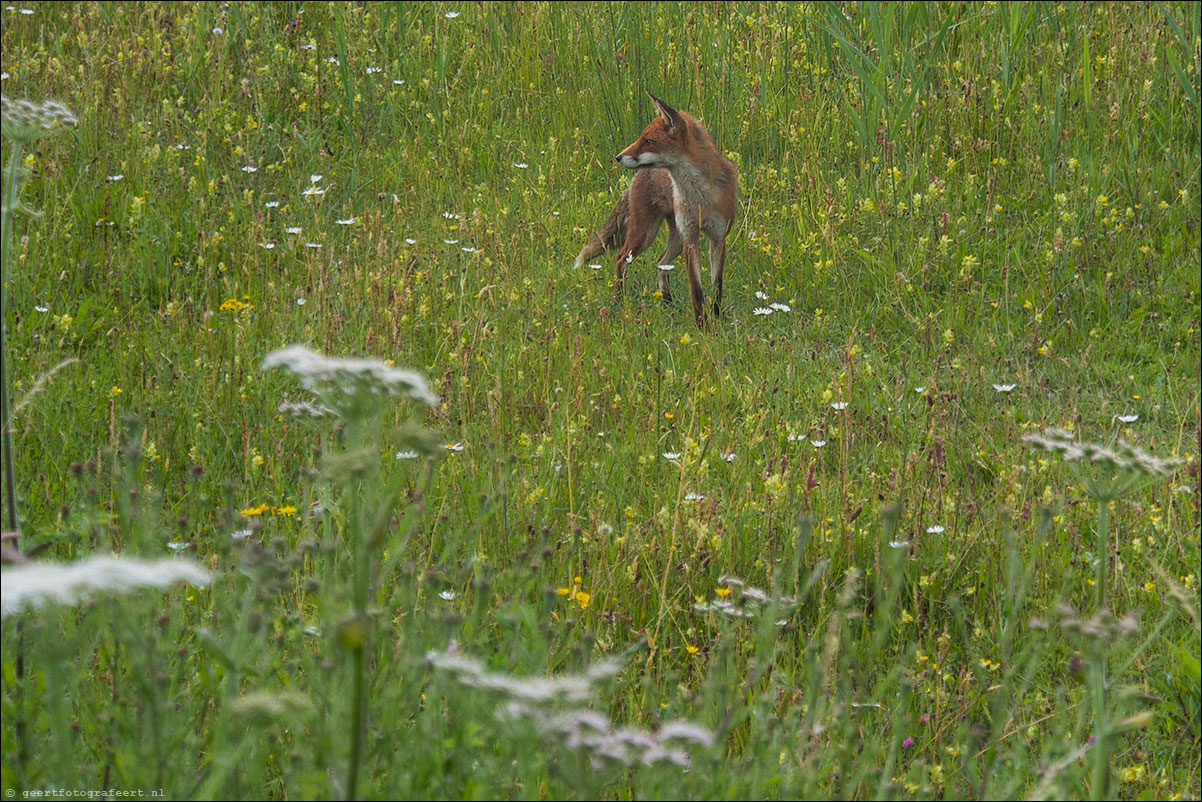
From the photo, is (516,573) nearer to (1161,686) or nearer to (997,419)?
(1161,686)

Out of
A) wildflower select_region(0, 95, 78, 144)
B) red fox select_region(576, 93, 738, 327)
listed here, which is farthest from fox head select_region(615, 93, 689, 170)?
wildflower select_region(0, 95, 78, 144)

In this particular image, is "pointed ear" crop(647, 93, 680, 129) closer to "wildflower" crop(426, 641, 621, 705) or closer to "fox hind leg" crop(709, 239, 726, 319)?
"fox hind leg" crop(709, 239, 726, 319)

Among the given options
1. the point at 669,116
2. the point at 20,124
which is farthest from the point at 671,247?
the point at 20,124

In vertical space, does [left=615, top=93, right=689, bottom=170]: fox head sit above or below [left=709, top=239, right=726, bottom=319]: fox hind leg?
above

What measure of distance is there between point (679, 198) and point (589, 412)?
2126 mm

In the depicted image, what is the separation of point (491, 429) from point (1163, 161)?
410cm

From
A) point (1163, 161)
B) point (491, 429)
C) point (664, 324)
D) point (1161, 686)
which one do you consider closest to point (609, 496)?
point (491, 429)

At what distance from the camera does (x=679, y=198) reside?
6074 millimetres

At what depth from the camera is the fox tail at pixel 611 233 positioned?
20.3ft

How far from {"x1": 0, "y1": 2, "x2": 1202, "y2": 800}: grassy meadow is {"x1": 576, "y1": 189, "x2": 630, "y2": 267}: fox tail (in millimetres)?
93

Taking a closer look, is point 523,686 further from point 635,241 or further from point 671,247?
point 671,247

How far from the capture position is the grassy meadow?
1.95 meters

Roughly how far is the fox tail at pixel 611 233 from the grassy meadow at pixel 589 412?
9 centimetres

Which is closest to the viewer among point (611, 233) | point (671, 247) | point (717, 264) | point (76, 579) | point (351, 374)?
point (76, 579)
